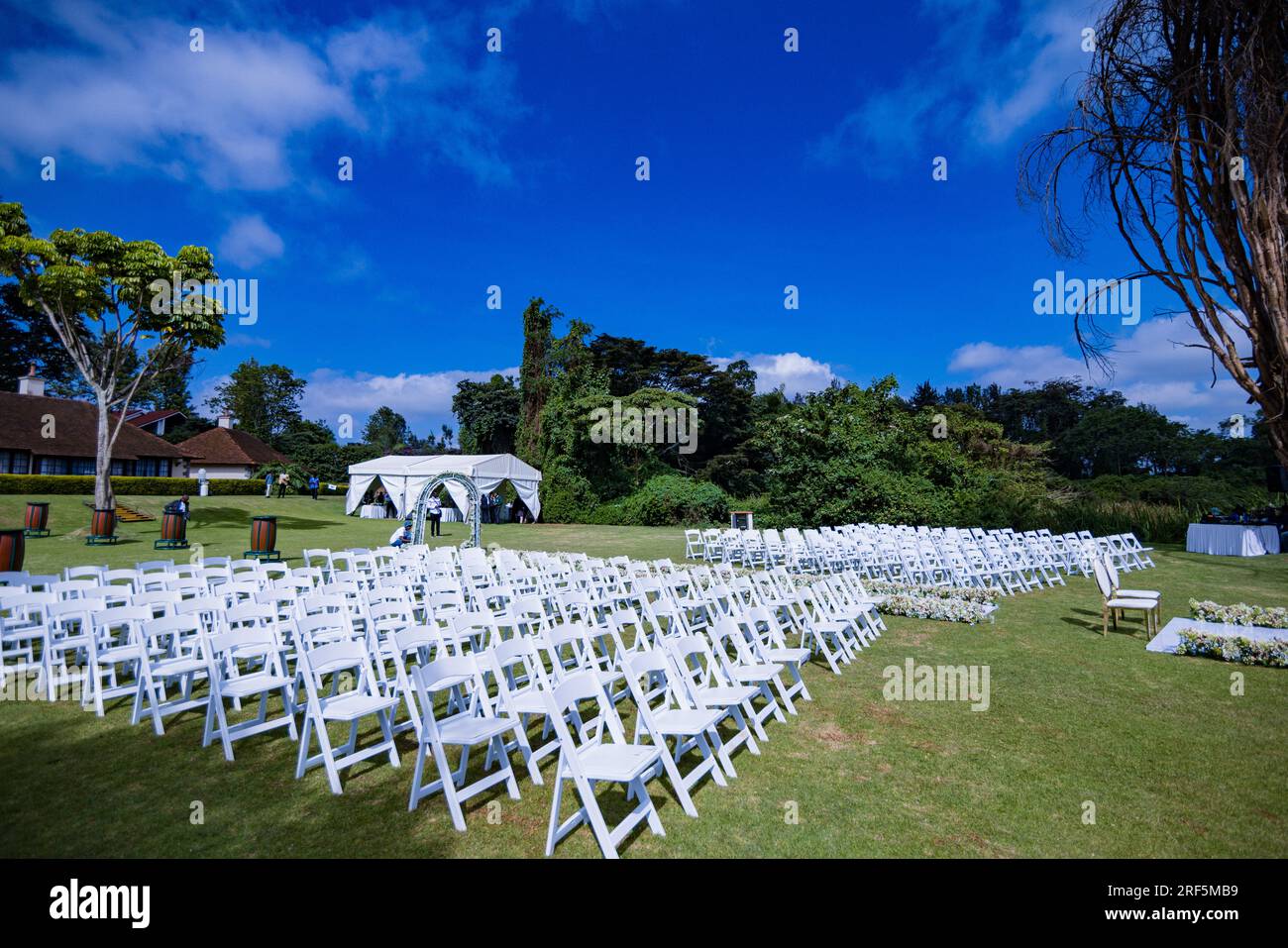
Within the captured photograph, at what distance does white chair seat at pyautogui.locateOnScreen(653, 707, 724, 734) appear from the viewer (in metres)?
3.59

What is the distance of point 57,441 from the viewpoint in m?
31.1

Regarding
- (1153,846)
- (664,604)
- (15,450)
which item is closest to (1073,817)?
(1153,846)

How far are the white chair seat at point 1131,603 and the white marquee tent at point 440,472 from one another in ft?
69.3

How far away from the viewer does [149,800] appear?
356 centimetres

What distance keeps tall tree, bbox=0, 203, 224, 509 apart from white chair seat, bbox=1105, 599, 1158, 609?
2206 centimetres

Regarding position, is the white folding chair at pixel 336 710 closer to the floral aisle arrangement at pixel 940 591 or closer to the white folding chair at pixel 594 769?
the white folding chair at pixel 594 769

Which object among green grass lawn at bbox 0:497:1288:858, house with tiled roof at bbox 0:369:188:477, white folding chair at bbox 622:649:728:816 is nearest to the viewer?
green grass lawn at bbox 0:497:1288:858

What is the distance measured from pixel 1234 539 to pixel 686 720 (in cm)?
2040

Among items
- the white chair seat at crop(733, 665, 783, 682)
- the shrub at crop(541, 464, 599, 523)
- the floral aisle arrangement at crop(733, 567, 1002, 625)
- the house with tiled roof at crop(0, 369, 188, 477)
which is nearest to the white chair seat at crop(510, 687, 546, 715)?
the white chair seat at crop(733, 665, 783, 682)

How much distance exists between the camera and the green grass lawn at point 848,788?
321cm

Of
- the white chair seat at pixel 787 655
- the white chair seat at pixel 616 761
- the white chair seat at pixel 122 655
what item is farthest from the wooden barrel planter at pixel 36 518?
the white chair seat at pixel 616 761

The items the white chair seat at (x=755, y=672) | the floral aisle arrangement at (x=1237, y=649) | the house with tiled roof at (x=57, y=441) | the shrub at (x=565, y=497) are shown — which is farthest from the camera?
the house with tiled roof at (x=57, y=441)

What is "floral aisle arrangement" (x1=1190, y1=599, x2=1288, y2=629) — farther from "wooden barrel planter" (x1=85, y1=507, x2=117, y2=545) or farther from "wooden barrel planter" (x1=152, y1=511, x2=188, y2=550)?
"wooden barrel planter" (x1=85, y1=507, x2=117, y2=545)

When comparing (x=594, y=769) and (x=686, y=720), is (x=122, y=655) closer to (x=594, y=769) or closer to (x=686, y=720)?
(x=594, y=769)
